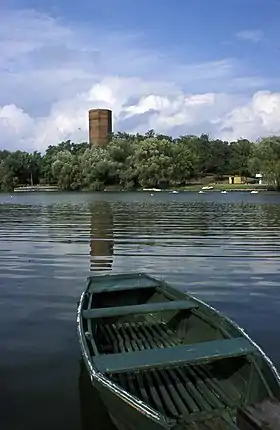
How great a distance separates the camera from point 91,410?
6.82 meters

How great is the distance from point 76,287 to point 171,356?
27.0 feet

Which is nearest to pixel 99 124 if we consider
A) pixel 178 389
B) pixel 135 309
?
pixel 135 309

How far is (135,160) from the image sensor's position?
4791 inches

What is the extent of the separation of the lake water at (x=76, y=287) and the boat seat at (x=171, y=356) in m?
1.11

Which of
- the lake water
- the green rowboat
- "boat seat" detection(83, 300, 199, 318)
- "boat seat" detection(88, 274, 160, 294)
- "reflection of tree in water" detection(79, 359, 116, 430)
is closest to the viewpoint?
the green rowboat

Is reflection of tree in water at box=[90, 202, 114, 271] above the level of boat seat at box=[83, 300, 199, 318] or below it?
below

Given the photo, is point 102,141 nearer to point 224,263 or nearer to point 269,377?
point 224,263

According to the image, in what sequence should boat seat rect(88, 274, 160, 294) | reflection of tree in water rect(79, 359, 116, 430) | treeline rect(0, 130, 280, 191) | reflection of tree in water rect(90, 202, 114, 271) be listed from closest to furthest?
reflection of tree in water rect(79, 359, 116, 430)
boat seat rect(88, 274, 160, 294)
reflection of tree in water rect(90, 202, 114, 271)
treeline rect(0, 130, 280, 191)

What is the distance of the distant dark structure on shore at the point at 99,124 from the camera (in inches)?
6442

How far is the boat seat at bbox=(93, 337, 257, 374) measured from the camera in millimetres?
5652

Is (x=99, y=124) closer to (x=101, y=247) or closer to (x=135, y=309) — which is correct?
(x=101, y=247)

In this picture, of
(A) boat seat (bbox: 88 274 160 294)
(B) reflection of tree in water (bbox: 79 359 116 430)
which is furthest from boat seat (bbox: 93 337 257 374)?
(A) boat seat (bbox: 88 274 160 294)

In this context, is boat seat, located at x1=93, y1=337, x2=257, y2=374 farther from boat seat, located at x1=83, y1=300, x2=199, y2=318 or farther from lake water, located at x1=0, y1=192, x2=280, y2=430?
boat seat, located at x1=83, y1=300, x2=199, y2=318

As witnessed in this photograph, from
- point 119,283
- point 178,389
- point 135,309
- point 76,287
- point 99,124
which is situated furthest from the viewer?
point 99,124
